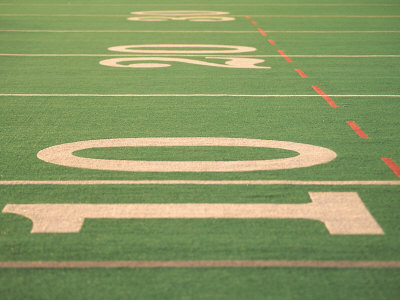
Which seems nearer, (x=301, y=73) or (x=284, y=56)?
(x=301, y=73)

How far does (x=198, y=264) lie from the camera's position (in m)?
3.03

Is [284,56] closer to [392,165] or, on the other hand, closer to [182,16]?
[392,165]

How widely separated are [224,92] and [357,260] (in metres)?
3.96

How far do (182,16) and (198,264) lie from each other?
463 inches

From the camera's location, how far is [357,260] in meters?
3.08

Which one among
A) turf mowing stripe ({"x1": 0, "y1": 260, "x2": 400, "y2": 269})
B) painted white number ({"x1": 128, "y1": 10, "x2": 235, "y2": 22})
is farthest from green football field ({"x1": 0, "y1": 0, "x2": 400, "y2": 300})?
painted white number ({"x1": 128, "y1": 10, "x2": 235, "y2": 22})

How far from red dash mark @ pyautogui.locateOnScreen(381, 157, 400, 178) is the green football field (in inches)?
0.9

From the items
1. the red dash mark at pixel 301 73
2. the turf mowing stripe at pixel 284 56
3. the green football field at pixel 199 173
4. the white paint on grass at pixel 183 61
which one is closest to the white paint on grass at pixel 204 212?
the green football field at pixel 199 173

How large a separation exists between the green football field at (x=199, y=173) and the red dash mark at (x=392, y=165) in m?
0.02

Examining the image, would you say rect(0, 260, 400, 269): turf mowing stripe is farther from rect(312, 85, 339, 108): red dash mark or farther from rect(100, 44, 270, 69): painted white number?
rect(100, 44, 270, 69): painted white number

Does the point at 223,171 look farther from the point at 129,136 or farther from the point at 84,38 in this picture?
the point at 84,38

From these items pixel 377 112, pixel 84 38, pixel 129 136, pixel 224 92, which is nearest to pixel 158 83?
pixel 224 92

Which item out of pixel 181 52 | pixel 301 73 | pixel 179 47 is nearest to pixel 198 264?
pixel 301 73

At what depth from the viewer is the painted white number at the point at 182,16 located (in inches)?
533
